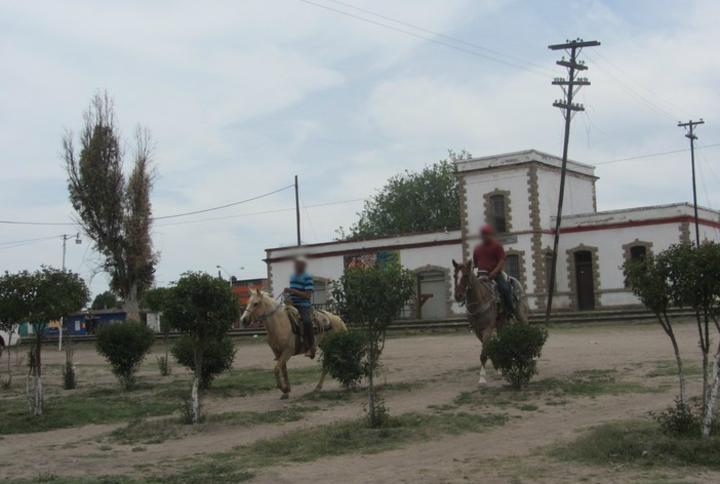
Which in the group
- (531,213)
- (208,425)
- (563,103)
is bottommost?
(208,425)

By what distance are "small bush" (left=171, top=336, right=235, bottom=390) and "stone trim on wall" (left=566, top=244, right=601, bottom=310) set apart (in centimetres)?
2940

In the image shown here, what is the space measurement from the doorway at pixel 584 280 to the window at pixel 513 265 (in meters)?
3.21

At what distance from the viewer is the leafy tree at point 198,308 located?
Result: 13180mm

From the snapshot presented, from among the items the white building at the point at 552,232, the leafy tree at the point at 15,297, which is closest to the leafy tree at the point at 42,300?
the leafy tree at the point at 15,297

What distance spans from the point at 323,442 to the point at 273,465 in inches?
48.8

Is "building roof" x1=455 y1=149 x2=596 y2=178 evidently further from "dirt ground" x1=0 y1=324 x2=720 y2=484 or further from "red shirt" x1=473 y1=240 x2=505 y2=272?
"red shirt" x1=473 y1=240 x2=505 y2=272

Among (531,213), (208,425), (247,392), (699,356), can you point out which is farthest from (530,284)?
(208,425)

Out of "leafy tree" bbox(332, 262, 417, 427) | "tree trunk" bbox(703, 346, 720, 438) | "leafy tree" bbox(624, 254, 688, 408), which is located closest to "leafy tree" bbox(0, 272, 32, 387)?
"leafy tree" bbox(332, 262, 417, 427)

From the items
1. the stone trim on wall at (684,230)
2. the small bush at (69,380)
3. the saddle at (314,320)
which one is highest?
the stone trim on wall at (684,230)

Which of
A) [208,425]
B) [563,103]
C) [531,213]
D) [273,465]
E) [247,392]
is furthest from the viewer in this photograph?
[531,213]

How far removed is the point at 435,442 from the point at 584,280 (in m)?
35.1

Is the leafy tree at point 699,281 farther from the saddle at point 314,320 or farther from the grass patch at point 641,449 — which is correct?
the saddle at point 314,320

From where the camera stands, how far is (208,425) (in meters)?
12.9

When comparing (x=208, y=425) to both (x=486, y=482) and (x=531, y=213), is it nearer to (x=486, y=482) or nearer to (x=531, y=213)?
(x=486, y=482)
